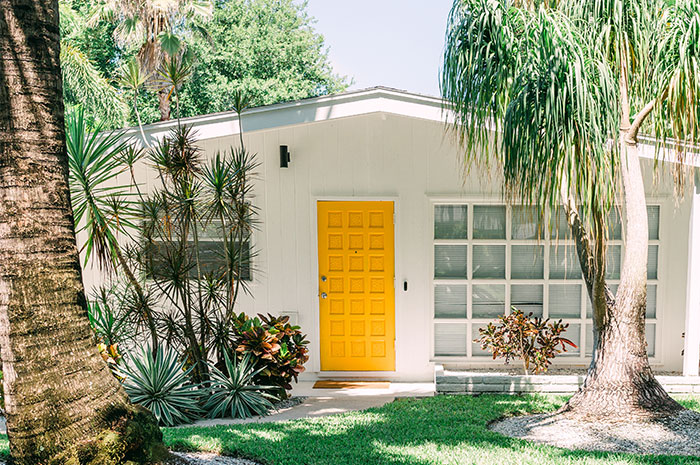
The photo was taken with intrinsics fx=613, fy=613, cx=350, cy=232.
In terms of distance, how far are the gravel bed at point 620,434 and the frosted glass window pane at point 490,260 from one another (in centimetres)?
241

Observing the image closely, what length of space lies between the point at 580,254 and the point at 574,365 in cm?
260

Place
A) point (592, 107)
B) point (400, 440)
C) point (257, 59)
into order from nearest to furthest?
1. point (592, 107)
2. point (400, 440)
3. point (257, 59)

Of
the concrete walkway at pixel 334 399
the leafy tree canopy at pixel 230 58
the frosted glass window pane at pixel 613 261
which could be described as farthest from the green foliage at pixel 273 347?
the leafy tree canopy at pixel 230 58

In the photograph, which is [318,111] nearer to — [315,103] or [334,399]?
[315,103]

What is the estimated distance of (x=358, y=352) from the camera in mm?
7133

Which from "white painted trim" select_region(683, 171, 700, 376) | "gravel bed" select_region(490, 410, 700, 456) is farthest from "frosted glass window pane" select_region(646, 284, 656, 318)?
"gravel bed" select_region(490, 410, 700, 456)

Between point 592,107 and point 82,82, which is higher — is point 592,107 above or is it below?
below

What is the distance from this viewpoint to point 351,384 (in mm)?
6918

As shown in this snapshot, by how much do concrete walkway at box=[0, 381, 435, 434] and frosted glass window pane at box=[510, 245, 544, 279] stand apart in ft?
5.34

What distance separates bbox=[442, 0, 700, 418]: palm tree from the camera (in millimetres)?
3971

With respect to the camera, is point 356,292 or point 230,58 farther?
point 230,58

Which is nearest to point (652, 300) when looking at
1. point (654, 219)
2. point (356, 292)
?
point (654, 219)

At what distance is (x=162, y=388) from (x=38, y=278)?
295cm

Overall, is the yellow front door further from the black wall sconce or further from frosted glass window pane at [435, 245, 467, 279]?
the black wall sconce
